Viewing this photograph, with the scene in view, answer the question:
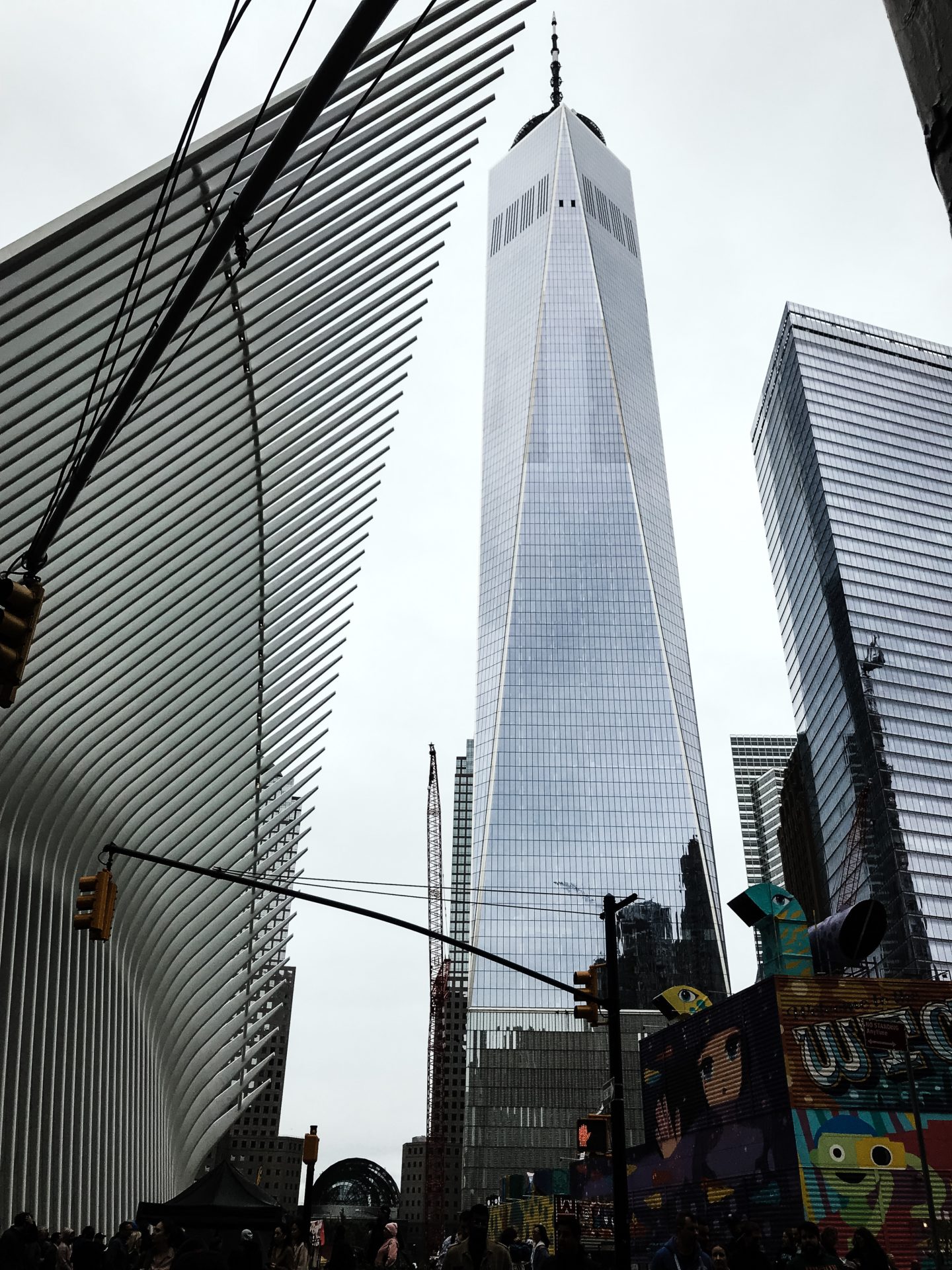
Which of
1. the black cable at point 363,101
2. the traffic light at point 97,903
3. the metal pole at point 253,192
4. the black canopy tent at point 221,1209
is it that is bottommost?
the black canopy tent at point 221,1209

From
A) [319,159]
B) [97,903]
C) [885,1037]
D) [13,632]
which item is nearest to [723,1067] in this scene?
[885,1037]

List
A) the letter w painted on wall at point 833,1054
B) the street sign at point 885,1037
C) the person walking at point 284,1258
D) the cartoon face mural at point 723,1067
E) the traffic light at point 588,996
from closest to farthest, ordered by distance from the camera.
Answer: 1. the person walking at point 284,1258
2. the traffic light at point 588,996
3. the street sign at point 885,1037
4. the letter w painted on wall at point 833,1054
5. the cartoon face mural at point 723,1067

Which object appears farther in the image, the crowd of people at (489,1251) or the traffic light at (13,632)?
the traffic light at (13,632)

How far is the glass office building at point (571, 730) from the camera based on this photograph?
144 m

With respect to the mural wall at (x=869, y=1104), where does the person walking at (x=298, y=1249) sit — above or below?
below

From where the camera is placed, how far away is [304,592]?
37.5 m

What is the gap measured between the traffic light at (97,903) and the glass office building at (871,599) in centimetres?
12433

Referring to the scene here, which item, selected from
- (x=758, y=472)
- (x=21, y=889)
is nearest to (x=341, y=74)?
(x=21, y=889)

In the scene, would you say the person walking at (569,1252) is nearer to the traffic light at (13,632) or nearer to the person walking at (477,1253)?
the person walking at (477,1253)

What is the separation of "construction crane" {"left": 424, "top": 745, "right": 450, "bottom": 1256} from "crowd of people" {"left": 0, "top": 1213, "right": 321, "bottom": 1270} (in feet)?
426

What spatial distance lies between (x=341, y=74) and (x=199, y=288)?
2.80m

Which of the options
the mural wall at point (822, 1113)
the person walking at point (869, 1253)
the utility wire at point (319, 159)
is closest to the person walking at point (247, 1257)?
the person walking at point (869, 1253)

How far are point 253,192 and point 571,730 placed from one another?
14868 centimetres

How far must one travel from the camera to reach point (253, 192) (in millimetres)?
9148
